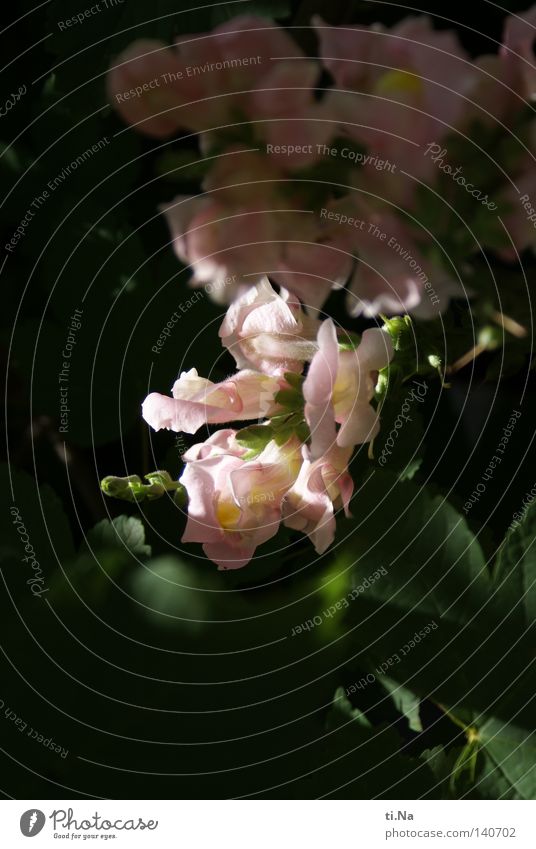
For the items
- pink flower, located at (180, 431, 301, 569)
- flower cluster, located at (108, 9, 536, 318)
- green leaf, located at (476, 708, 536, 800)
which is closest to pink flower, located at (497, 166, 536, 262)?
flower cluster, located at (108, 9, 536, 318)

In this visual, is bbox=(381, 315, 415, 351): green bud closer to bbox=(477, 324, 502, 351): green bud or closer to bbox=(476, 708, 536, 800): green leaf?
bbox=(477, 324, 502, 351): green bud

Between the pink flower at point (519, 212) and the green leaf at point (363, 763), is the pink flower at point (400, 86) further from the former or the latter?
the green leaf at point (363, 763)

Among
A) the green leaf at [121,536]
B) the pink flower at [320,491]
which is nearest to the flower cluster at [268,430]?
the pink flower at [320,491]

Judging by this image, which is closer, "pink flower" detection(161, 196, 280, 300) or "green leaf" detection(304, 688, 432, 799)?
"pink flower" detection(161, 196, 280, 300)

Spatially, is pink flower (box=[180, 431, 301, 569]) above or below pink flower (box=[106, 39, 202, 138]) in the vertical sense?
below

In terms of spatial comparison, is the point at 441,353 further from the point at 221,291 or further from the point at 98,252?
the point at 98,252

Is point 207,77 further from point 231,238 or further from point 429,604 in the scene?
point 429,604
